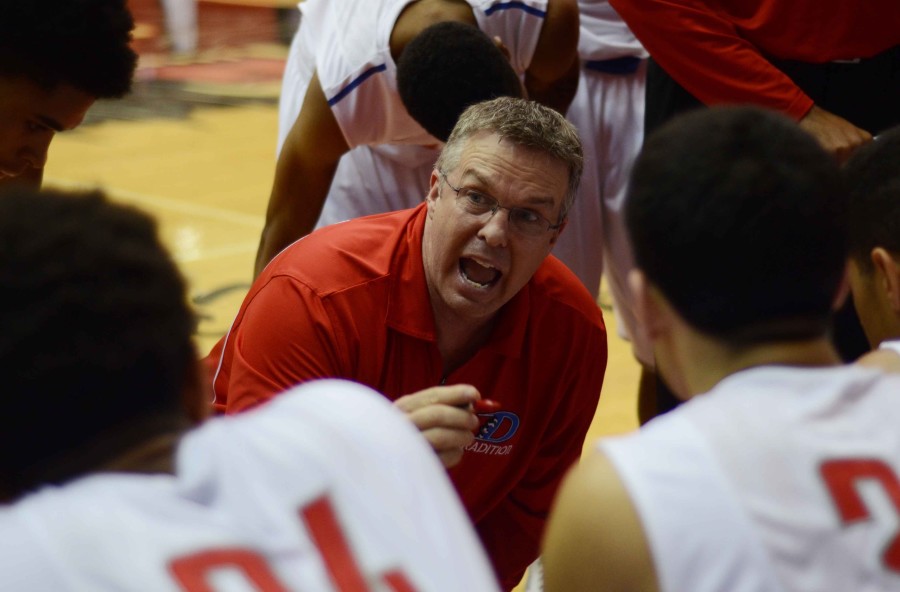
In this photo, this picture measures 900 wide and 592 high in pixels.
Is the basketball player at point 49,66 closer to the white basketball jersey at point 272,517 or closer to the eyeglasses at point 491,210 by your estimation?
the eyeglasses at point 491,210

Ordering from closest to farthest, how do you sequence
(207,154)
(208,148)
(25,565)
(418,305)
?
(25,565), (418,305), (207,154), (208,148)

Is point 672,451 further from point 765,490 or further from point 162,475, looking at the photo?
point 162,475

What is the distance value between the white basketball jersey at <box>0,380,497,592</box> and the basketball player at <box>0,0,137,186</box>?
43.6 inches

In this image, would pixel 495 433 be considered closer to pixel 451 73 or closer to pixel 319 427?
pixel 451 73

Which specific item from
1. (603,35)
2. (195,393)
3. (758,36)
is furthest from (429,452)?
(603,35)

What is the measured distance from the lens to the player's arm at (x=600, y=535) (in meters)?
1.29

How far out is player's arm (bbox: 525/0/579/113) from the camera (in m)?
3.21

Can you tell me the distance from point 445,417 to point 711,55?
1359 millimetres

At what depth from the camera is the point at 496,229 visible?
238 cm

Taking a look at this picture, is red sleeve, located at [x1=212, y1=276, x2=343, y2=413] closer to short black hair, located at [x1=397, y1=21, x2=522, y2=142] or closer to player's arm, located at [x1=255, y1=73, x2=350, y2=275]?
short black hair, located at [x1=397, y1=21, x2=522, y2=142]

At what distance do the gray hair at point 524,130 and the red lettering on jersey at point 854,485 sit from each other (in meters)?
1.21

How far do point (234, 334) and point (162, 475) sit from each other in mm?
1278

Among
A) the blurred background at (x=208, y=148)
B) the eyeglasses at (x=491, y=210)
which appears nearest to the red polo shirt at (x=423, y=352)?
the eyeglasses at (x=491, y=210)

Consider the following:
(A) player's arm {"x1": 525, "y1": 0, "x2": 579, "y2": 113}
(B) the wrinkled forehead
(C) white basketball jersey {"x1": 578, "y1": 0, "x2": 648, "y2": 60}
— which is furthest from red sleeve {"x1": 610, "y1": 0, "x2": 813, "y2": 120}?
(B) the wrinkled forehead
